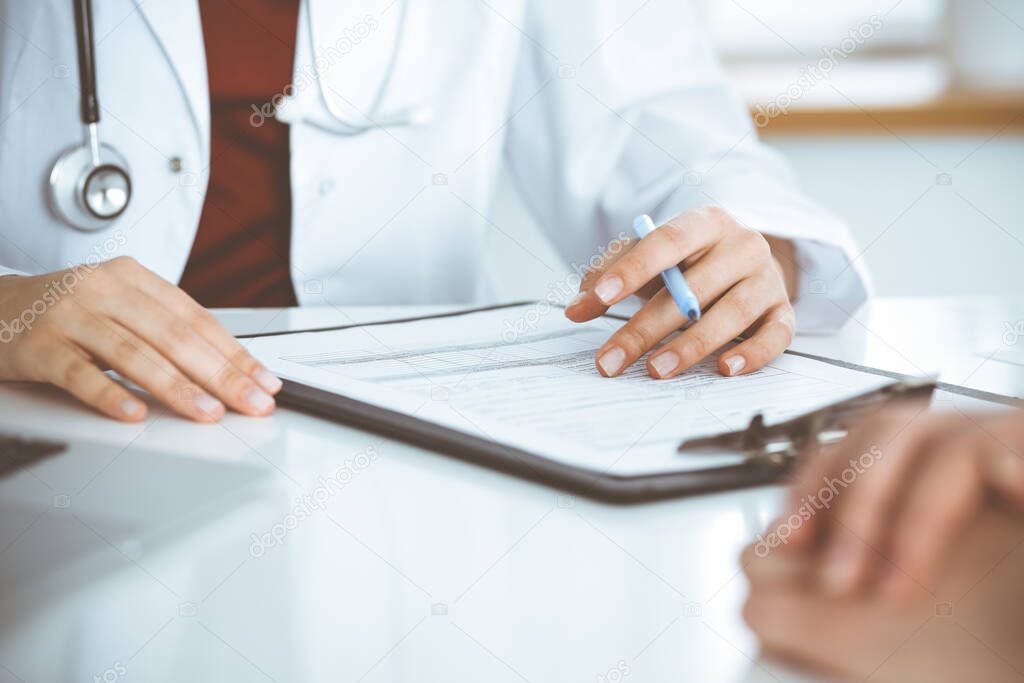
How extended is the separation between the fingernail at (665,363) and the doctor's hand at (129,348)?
0.85 ft

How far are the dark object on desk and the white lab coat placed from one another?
55cm

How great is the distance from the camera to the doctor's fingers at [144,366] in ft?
1.80

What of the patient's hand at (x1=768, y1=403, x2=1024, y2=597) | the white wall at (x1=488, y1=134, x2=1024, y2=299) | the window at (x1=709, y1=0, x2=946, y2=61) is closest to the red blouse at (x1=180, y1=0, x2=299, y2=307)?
the patient's hand at (x1=768, y1=403, x2=1024, y2=597)

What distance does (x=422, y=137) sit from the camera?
1.15 metres

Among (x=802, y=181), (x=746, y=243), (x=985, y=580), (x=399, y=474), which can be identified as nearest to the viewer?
(x=985, y=580)

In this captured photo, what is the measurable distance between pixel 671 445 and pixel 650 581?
11 cm

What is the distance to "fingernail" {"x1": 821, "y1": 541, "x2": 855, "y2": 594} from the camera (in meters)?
0.33

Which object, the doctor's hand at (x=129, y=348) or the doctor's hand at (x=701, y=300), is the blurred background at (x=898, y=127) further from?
the doctor's hand at (x=129, y=348)

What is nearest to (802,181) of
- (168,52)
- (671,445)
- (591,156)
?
(591,156)

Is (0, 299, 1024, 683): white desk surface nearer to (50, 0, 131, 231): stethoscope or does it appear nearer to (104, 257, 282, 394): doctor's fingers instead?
(104, 257, 282, 394): doctor's fingers

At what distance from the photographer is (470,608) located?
0.36m

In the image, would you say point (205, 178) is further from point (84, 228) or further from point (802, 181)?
point (802, 181)

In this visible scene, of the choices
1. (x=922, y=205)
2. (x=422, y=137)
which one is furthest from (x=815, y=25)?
(x=422, y=137)

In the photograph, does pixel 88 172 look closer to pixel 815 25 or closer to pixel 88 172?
pixel 88 172
